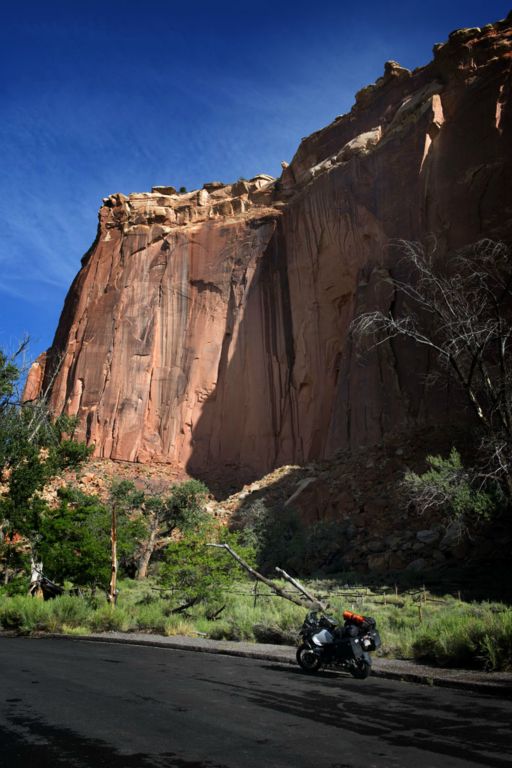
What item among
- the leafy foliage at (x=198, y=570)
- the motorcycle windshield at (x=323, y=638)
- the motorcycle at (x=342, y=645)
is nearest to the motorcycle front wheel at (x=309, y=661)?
the motorcycle at (x=342, y=645)

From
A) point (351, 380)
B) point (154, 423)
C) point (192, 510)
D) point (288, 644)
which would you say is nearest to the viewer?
point (288, 644)

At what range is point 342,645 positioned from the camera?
8.66m

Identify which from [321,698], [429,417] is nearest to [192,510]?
[429,417]

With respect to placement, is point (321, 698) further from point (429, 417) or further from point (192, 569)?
point (429, 417)

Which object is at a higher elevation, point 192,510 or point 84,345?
point 84,345

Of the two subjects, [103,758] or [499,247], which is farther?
[499,247]

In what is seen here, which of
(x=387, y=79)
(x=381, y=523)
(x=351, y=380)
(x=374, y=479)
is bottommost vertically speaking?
(x=381, y=523)

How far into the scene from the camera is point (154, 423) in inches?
1817

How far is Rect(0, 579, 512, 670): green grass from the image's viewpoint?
8969 mm

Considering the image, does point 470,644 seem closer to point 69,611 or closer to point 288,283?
point 69,611

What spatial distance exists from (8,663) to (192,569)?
7.39 metres

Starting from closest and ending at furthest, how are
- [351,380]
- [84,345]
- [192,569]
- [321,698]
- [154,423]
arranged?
[321,698], [192,569], [351,380], [154,423], [84,345]

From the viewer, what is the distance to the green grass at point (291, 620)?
897 centimetres

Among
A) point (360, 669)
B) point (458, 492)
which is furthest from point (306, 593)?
point (458, 492)
